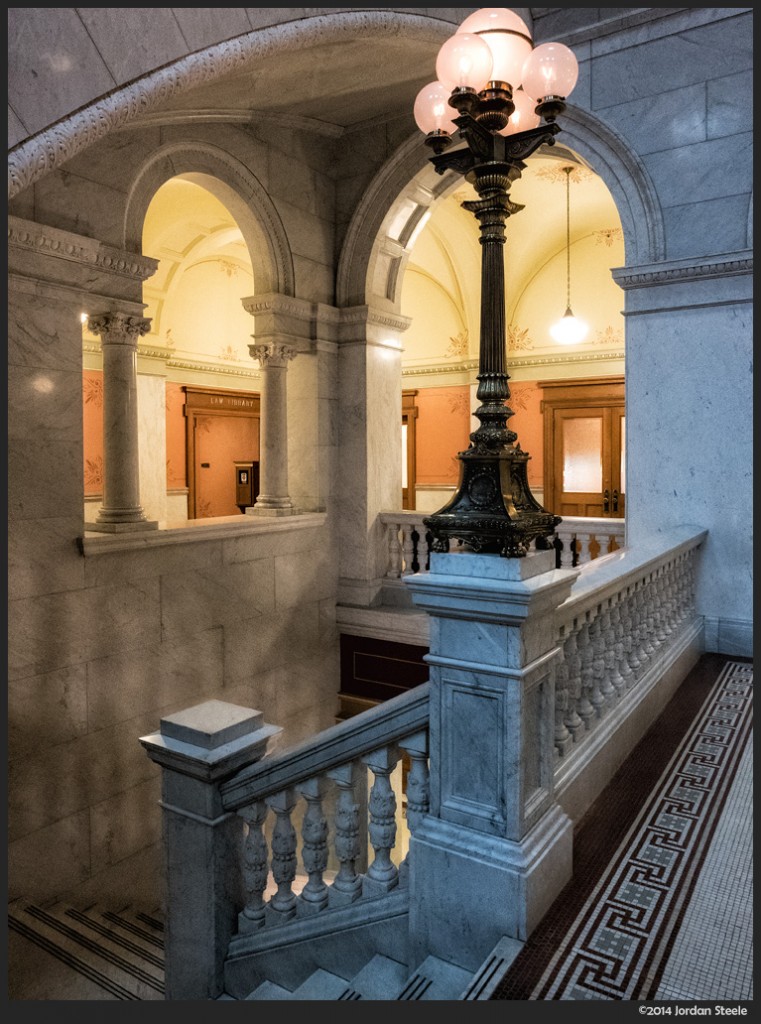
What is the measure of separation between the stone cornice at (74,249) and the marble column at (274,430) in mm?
1757

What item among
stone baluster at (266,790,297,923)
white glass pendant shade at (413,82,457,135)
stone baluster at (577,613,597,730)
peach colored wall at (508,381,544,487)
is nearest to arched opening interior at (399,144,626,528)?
peach colored wall at (508,381,544,487)

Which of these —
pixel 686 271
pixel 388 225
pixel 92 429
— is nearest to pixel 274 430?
pixel 388 225

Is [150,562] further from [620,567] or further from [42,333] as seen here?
[620,567]

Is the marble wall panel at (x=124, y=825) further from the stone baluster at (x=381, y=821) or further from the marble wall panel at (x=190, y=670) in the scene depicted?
the stone baluster at (x=381, y=821)

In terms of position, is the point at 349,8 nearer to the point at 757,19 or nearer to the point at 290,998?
the point at 757,19

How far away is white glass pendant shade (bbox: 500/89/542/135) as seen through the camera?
2852 millimetres

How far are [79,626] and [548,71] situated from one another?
4876 millimetres

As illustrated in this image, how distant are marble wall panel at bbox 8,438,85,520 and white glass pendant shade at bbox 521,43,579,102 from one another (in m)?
4.22

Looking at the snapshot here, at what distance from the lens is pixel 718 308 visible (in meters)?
5.54

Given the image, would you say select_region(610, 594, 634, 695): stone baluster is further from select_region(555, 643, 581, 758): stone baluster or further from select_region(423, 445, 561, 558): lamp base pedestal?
select_region(423, 445, 561, 558): lamp base pedestal

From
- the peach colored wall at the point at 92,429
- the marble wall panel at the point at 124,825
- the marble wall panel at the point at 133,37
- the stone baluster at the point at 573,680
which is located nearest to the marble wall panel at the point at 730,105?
the marble wall panel at the point at 133,37

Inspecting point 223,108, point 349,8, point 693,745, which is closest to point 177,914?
point 693,745

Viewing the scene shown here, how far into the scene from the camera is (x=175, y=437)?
40.1 feet

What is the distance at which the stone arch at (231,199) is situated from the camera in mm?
6285
